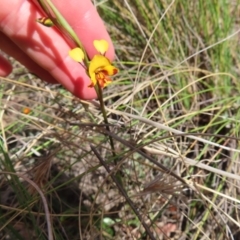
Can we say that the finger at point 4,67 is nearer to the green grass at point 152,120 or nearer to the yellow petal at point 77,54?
the green grass at point 152,120

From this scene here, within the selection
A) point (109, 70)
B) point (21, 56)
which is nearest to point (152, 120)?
point (21, 56)

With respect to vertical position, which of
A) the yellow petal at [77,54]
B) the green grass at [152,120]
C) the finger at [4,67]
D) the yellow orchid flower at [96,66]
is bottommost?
the green grass at [152,120]

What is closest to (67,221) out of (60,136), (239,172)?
(60,136)

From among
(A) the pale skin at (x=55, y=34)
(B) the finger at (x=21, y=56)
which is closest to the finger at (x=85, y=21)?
(A) the pale skin at (x=55, y=34)

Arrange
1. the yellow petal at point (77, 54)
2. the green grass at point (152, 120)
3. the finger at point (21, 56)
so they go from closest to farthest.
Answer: the yellow petal at point (77, 54), the finger at point (21, 56), the green grass at point (152, 120)

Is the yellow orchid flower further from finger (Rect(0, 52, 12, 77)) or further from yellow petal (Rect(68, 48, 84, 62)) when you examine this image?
finger (Rect(0, 52, 12, 77))

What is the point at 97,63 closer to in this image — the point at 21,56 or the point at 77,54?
the point at 77,54

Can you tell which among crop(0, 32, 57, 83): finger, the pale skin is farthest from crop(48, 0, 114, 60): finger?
crop(0, 32, 57, 83): finger

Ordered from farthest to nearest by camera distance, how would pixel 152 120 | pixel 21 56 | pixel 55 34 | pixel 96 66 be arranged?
pixel 152 120 → pixel 21 56 → pixel 55 34 → pixel 96 66
